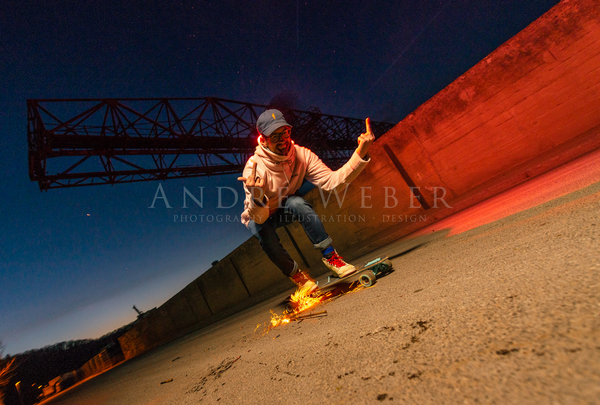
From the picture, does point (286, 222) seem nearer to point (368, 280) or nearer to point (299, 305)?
point (299, 305)

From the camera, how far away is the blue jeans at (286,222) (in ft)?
8.61

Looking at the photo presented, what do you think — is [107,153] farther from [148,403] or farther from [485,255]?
[485,255]

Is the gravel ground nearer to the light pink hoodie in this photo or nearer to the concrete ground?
the concrete ground

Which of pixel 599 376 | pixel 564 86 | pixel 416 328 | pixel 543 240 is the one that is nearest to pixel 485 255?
pixel 543 240

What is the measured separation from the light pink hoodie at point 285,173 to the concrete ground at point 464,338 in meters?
1.30

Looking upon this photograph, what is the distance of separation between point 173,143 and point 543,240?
18261 millimetres

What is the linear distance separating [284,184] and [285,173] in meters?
0.12

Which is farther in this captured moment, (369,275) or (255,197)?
(255,197)

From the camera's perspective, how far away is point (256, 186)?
2412 millimetres

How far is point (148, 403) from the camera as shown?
64.7 inches

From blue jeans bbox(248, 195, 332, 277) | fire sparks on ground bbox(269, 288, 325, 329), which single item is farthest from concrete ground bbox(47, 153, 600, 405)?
blue jeans bbox(248, 195, 332, 277)

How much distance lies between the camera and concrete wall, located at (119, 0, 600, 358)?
3.68 metres

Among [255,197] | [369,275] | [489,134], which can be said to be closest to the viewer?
[369,275]

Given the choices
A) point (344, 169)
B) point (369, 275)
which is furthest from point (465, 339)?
point (344, 169)
